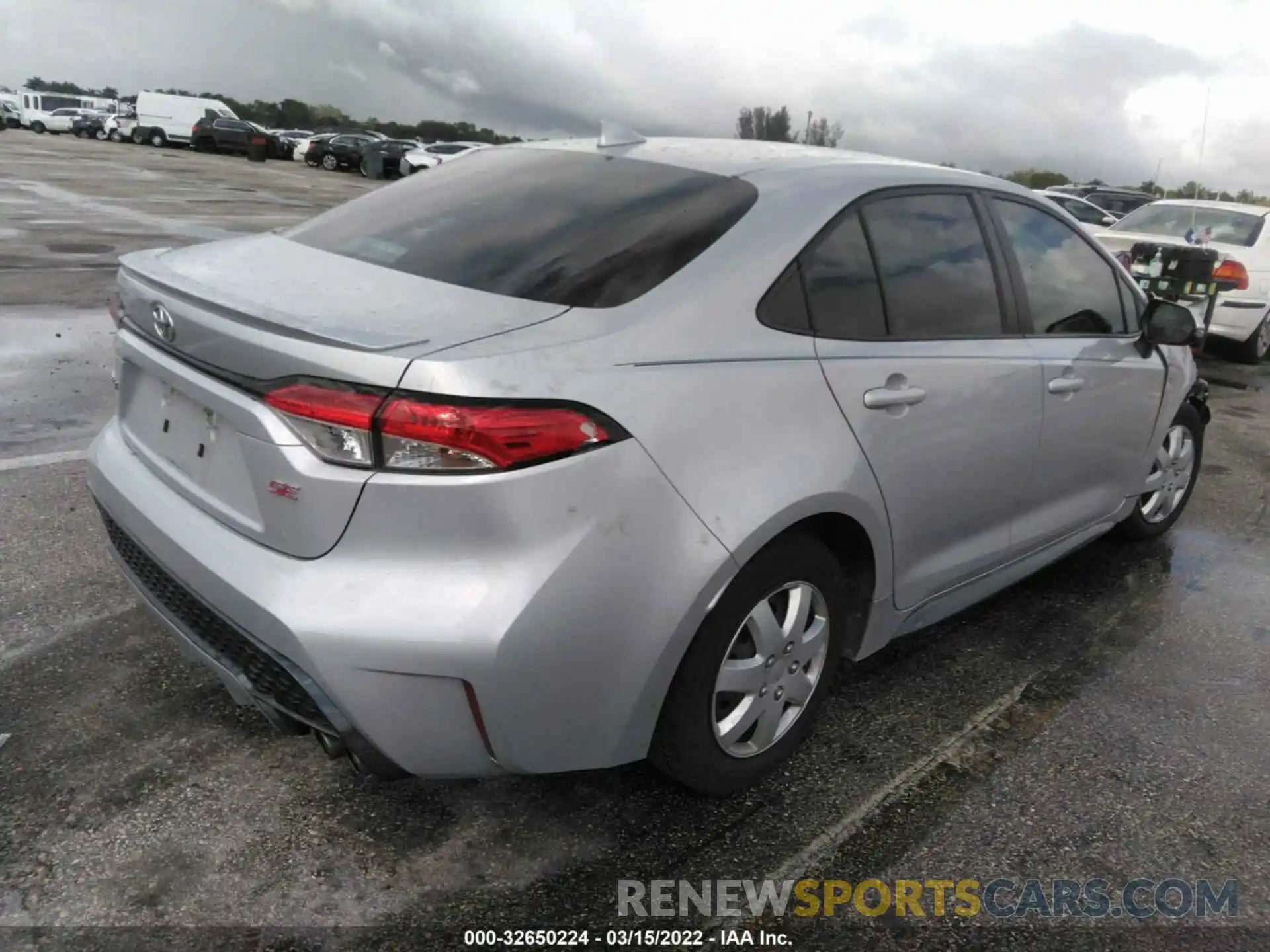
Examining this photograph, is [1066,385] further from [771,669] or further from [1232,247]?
[1232,247]

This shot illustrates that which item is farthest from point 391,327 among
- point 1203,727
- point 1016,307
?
point 1203,727

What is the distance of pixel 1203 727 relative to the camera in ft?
10.3

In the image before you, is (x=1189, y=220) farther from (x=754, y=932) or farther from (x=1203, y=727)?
(x=754, y=932)

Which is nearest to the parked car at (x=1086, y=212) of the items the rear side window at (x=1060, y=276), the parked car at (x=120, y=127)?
the rear side window at (x=1060, y=276)

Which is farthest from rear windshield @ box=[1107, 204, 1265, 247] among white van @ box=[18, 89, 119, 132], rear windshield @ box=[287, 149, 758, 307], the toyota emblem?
white van @ box=[18, 89, 119, 132]

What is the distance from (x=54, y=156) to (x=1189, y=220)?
30602mm

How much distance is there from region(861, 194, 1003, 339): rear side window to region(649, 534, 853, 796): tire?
733 millimetres

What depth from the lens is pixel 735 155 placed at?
298 centimetres

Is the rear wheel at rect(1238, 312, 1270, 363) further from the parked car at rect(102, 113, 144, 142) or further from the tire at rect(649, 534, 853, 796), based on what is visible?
the parked car at rect(102, 113, 144, 142)

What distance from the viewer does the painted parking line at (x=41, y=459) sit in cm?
458

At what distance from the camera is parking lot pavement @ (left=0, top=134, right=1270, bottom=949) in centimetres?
223

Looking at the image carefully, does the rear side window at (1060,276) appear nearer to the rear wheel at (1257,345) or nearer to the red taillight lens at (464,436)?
the red taillight lens at (464,436)

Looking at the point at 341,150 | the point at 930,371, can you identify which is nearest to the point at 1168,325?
the point at 930,371

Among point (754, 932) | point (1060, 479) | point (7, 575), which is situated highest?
point (1060, 479)
